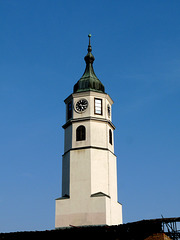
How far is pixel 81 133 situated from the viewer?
41156 mm

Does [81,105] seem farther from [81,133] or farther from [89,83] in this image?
[81,133]

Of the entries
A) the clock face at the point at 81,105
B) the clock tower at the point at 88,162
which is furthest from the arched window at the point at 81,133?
the clock face at the point at 81,105

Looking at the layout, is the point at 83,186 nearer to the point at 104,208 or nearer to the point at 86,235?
the point at 104,208

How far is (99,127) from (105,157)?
3008mm

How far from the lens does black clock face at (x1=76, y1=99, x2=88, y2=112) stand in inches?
1659

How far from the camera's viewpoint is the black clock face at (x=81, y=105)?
42.1 meters

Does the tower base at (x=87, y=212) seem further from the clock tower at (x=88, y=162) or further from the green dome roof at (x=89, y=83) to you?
the green dome roof at (x=89, y=83)

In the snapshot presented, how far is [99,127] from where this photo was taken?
4144 cm

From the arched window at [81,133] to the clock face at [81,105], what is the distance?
178 cm

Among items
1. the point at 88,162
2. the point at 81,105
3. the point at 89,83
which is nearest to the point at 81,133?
the point at 81,105

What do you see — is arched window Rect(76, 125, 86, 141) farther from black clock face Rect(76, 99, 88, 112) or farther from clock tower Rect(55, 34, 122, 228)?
black clock face Rect(76, 99, 88, 112)

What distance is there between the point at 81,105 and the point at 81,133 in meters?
2.94

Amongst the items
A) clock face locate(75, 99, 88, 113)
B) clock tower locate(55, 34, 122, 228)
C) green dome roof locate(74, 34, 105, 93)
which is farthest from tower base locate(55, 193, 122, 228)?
green dome roof locate(74, 34, 105, 93)

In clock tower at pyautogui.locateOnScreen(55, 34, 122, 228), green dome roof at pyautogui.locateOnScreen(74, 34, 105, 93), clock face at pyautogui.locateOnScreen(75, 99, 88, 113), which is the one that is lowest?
clock tower at pyautogui.locateOnScreen(55, 34, 122, 228)
